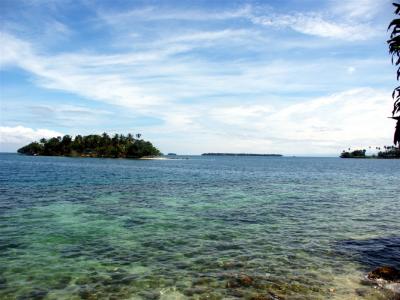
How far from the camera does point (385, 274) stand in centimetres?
1460

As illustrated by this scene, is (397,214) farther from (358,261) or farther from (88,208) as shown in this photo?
(88,208)

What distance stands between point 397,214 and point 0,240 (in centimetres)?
3219

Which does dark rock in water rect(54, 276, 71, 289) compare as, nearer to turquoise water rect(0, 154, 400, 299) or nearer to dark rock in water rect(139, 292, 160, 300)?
turquoise water rect(0, 154, 400, 299)

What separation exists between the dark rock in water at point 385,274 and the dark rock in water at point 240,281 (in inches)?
202

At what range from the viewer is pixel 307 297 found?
12.8m

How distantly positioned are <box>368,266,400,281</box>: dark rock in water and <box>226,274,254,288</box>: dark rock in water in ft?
16.8

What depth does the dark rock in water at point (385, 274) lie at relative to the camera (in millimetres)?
14328

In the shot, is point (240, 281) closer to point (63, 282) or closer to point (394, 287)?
point (394, 287)

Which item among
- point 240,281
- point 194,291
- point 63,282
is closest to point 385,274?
point 240,281

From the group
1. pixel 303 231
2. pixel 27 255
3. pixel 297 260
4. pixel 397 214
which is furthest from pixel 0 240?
pixel 397 214

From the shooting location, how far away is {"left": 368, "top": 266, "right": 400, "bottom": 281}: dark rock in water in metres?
14.3

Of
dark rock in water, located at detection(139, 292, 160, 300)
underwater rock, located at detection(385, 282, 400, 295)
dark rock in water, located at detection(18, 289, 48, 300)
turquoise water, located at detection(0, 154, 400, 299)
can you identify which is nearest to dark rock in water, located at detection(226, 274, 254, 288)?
turquoise water, located at detection(0, 154, 400, 299)

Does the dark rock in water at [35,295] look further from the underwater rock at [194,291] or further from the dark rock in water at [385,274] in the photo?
the dark rock in water at [385,274]

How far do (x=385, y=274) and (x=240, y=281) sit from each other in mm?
6081
